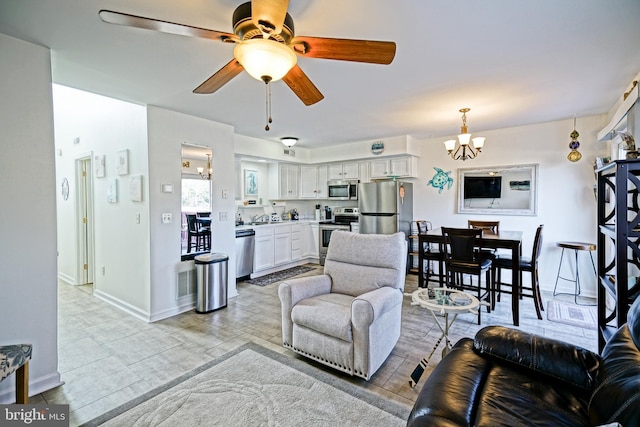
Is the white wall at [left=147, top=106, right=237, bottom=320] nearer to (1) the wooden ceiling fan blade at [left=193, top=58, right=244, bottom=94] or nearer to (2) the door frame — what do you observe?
(1) the wooden ceiling fan blade at [left=193, top=58, right=244, bottom=94]

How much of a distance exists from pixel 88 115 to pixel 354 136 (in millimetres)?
3955

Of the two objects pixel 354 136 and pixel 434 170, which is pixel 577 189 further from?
pixel 354 136

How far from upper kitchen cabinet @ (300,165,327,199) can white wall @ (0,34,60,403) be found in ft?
15.2

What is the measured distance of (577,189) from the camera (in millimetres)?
4145

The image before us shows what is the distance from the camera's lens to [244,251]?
16.1 ft

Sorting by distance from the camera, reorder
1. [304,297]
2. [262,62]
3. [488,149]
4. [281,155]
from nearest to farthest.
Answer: [262,62], [304,297], [488,149], [281,155]

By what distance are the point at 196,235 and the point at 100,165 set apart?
1.61m

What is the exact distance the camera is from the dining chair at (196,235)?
12.5ft

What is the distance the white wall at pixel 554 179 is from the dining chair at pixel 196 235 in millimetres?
4138

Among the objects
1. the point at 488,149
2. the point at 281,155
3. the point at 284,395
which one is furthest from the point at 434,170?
the point at 284,395

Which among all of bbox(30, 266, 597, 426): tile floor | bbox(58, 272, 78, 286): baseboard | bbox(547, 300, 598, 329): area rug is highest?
bbox(58, 272, 78, 286): baseboard

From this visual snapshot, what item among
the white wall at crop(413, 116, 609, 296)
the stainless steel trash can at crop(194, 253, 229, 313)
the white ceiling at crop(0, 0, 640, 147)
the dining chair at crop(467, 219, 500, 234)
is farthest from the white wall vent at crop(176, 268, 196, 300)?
the white wall at crop(413, 116, 609, 296)

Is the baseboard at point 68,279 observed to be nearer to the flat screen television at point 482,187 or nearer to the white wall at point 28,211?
the white wall at point 28,211

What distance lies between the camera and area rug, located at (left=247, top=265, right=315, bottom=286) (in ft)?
16.2
